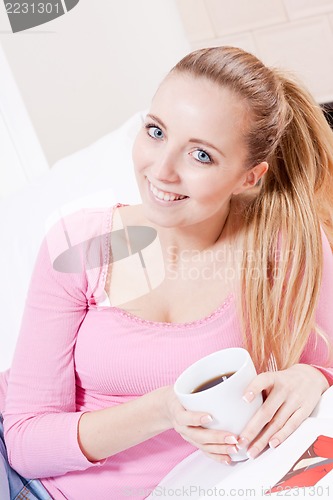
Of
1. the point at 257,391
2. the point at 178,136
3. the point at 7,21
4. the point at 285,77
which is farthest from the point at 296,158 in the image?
the point at 7,21

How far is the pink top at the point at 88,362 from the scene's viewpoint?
108 centimetres

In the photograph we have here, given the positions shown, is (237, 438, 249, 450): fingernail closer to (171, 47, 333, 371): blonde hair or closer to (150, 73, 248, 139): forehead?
(171, 47, 333, 371): blonde hair

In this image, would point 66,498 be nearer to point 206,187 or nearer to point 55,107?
point 206,187

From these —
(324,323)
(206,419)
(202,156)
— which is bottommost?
(324,323)

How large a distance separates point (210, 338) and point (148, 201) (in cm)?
21

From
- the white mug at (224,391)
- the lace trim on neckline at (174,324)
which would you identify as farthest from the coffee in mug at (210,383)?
the lace trim on neckline at (174,324)

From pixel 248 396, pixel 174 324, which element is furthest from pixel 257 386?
pixel 174 324

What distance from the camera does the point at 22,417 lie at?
1104 mm

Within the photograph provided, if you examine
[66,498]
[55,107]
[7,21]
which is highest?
[7,21]

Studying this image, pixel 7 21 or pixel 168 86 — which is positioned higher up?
pixel 7 21

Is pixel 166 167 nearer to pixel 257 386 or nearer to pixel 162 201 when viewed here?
pixel 162 201

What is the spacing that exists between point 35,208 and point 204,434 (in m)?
0.72

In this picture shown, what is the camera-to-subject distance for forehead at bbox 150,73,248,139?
99 centimetres

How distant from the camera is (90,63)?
1.51 metres
